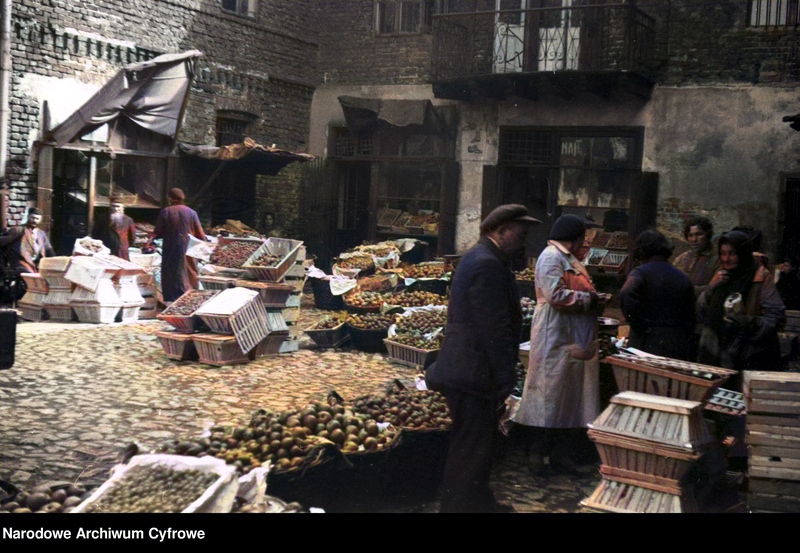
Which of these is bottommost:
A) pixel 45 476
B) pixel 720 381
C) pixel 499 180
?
pixel 45 476

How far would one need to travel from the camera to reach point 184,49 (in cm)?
1636

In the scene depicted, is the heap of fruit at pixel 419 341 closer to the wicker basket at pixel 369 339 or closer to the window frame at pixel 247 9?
the wicker basket at pixel 369 339

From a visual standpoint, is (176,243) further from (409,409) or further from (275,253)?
(409,409)

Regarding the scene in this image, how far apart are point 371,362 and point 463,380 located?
18.7 feet

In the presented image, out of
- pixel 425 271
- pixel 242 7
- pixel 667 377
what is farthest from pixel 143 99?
pixel 667 377

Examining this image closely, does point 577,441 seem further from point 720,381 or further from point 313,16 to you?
point 313,16

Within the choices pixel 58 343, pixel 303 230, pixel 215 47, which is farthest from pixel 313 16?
pixel 58 343

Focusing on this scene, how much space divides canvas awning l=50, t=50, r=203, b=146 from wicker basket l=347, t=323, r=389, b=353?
6.03 meters

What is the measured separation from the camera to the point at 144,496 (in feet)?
13.2

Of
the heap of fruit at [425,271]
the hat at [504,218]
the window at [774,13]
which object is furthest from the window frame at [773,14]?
the hat at [504,218]

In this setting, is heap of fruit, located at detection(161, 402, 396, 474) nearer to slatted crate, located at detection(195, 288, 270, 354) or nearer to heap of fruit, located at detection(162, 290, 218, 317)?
slatted crate, located at detection(195, 288, 270, 354)

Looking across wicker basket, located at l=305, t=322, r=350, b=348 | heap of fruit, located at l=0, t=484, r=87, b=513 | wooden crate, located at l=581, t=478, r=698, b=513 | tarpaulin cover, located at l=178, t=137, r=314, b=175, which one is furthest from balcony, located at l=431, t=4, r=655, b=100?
heap of fruit, located at l=0, t=484, r=87, b=513

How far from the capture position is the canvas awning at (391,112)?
56.3 feet

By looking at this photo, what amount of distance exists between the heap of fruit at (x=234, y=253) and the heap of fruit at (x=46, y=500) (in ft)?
21.2
